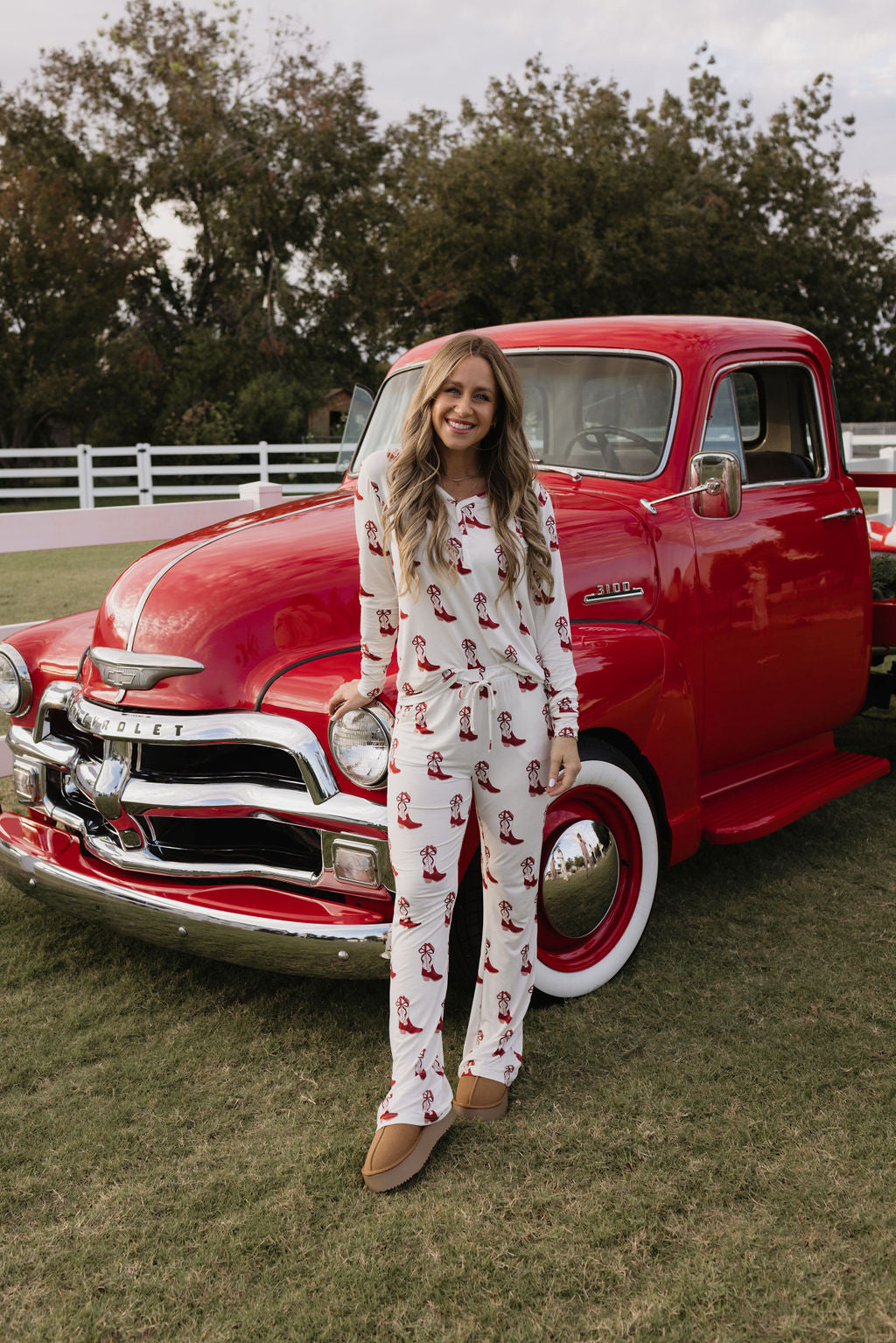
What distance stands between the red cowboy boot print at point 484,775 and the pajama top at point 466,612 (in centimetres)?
18

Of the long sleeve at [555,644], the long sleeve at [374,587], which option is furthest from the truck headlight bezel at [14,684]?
the long sleeve at [555,644]

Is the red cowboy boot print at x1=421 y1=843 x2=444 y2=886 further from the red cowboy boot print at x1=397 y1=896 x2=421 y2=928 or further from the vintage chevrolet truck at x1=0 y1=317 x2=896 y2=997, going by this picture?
the vintage chevrolet truck at x1=0 y1=317 x2=896 y2=997

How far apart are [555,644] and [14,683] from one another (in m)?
1.99

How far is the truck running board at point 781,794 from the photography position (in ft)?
12.5

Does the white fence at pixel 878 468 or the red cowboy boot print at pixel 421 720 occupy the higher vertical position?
the white fence at pixel 878 468

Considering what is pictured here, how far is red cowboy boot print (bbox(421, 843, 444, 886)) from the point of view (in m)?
2.51

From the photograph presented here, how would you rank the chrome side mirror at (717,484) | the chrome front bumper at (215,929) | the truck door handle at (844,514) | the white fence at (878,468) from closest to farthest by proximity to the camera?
the chrome front bumper at (215,929), the chrome side mirror at (717,484), the truck door handle at (844,514), the white fence at (878,468)

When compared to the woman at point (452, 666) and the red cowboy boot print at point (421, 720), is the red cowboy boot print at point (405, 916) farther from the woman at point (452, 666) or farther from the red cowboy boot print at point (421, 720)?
the red cowboy boot print at point (421, 720)

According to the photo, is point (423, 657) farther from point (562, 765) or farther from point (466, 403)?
point (466, 403)

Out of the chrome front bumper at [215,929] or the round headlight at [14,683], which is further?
the round headlight at [14,683]

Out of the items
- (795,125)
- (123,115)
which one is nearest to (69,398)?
(123,115)

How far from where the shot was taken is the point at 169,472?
1662cm

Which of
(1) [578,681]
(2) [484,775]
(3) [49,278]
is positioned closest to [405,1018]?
(2) [484,775]

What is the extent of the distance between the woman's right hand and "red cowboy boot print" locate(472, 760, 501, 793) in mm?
352
